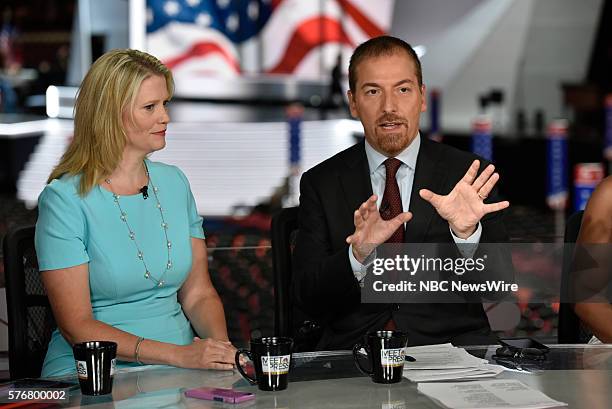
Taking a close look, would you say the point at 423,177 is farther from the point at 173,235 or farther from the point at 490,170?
the point at 173,235

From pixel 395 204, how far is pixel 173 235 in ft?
1.48

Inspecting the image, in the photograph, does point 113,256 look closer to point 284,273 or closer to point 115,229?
point 115,229

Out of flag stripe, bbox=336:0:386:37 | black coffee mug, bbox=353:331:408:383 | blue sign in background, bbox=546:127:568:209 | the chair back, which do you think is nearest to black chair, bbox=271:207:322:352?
the chair back

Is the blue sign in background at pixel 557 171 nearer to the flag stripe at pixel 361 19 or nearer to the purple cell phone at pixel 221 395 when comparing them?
the flag stripe at pixel 361 19

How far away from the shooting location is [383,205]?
6.77 ft

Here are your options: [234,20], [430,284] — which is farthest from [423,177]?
[234,20]

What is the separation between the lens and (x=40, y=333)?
200 centimetres

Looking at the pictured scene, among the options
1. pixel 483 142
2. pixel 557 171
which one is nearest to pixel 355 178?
pixel 557 171

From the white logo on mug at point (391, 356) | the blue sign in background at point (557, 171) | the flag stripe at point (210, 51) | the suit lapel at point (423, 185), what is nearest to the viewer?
the white logo on mug at point (391, 356)

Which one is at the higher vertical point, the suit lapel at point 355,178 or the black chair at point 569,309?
the suit lapel at point 355,178

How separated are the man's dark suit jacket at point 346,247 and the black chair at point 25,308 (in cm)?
50

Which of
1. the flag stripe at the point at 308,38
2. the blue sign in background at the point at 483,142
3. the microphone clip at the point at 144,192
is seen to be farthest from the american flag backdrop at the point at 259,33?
the microphone clip at the point at 144,192

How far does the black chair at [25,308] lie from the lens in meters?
1.92

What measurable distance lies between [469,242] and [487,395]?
53 cm
